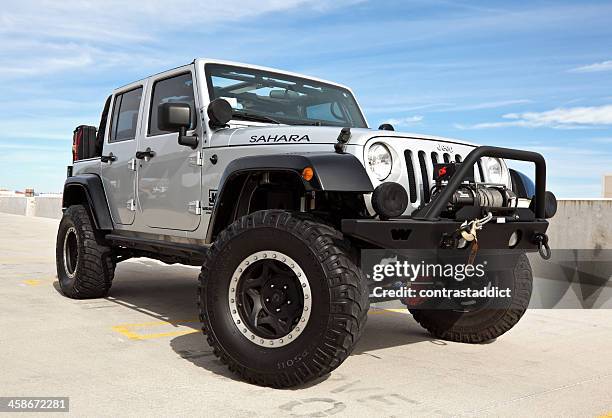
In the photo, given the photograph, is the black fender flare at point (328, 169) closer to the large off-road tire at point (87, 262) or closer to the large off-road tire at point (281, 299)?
the large off-road tire at point (281, 299)

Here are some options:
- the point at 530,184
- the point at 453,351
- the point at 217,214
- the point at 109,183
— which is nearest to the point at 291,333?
the point at 217,214

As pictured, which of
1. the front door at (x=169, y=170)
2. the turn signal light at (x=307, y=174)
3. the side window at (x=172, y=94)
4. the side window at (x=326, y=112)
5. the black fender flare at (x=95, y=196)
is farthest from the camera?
the black fender flare at (x=95, y=196)

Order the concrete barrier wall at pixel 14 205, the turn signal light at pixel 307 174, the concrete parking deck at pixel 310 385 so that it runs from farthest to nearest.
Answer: the concrete barrier wall at pixel 14 205, the turn signal light at pixel 307 174, the concrete parking deck at pixel 310 385

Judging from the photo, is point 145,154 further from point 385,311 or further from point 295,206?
point 385,311

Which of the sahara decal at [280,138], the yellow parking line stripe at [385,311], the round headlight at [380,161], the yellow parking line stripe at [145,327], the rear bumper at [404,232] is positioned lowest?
the yellow parking line stripe at [145,327]

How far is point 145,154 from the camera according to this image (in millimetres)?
5391

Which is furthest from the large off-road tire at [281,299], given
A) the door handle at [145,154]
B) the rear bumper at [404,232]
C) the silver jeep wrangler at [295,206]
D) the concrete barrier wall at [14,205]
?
the concrete barrier wall at [14,205]

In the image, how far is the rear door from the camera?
5.70 metres

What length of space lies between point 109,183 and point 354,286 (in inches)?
142

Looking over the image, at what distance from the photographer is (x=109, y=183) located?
6113 millimetres

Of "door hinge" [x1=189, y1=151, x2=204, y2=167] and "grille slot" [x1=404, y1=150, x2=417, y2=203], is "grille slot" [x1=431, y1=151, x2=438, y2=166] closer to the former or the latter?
"grille slot" [x1=404, y1=150, x2=417, y2=203]

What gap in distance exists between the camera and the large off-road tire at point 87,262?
6223 mm

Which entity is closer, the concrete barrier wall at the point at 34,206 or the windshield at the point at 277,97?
the windshield at the point at 277,97

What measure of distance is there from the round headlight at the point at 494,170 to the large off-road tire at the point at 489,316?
0.65 m
